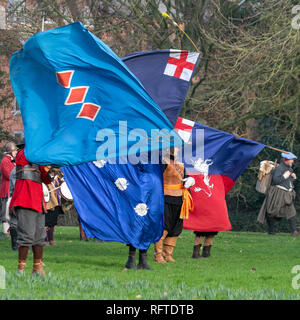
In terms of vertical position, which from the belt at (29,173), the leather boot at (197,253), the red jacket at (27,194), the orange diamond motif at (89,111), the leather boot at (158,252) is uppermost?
the orange diamond motif at (89,111)

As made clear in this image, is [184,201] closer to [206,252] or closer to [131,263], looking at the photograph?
[206,252]

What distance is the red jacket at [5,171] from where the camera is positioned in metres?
14.4

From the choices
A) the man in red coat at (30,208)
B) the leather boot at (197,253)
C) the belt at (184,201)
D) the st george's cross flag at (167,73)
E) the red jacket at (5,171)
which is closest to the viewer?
the man in red coat at (30,208)

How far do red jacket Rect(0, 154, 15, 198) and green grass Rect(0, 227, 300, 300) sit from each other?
104 cm

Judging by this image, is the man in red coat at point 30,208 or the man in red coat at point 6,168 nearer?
the man in red coat at point 30,208

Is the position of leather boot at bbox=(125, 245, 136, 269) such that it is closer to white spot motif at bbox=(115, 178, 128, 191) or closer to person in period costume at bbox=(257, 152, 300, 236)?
white spot motif at bbox=(115, 178, 128, 191)

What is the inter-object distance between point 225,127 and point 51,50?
37.4 ft

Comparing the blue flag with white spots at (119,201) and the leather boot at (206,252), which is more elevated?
the blue flag with white spots at (119,201)

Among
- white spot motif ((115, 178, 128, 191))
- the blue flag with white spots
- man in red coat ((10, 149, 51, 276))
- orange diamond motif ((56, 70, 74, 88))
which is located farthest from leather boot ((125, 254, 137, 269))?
orange diamond motif ((56, 70, 74, 88))

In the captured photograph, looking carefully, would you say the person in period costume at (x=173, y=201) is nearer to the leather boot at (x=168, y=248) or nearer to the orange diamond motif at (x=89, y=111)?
the leather boot at (x=168, y=248)

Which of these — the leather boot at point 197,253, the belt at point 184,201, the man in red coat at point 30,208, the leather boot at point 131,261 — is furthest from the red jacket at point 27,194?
the leather boot at point 197,253

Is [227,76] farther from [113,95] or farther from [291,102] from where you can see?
[113,95]

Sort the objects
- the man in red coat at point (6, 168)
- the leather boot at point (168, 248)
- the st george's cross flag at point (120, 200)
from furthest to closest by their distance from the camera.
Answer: the man in red coat at point (6, 168), the leather boot at point (168, 248), the st george's cross flag at point (120, 200)

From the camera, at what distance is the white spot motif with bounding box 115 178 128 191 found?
35.5ft
